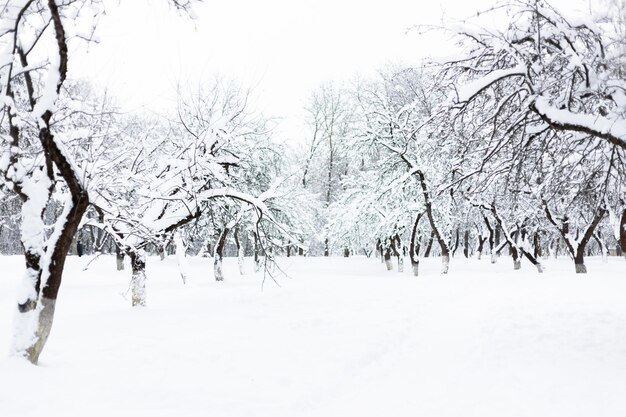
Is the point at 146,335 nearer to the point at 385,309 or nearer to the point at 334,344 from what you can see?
the point at 334,344

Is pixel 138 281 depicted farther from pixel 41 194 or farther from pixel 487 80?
pixel 487 80

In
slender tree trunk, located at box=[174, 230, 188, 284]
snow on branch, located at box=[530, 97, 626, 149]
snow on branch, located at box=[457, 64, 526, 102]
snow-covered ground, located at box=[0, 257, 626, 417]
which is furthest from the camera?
slender tree trunk, located at box=[174, 230, 188, 284]

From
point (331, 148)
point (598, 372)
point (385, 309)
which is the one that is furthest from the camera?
point (331, 148)

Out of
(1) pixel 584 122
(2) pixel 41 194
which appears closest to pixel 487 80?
(1) pixel 584 122

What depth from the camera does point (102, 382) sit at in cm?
548

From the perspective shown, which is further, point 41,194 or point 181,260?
point 181,260

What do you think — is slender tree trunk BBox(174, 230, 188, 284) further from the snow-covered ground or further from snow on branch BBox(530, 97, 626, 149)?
snow on branch BBox(530, 97, 626, 149)

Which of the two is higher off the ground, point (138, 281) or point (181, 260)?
point (181, 260)

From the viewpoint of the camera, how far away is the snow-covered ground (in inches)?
199

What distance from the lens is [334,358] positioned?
7066 millimetres

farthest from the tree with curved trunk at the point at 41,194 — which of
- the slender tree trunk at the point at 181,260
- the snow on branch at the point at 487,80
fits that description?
the snow on branch at the point at 487,80

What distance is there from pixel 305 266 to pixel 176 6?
23008 mm

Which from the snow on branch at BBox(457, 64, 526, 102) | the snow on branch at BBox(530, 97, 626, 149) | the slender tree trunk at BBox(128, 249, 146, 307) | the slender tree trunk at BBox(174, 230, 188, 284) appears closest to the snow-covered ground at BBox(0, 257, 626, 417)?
the slender tree trunk at BBox(128, 249, 146, 307)

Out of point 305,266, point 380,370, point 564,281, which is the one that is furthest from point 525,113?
point 305,266
